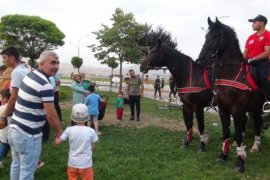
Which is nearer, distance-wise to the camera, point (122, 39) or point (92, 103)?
point (92, 103)

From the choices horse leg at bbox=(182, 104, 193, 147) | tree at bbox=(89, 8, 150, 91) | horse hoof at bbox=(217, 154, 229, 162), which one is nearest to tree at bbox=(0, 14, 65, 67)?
tree at bbox=(89, 8, 150, 91)

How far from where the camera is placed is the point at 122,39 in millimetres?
27078

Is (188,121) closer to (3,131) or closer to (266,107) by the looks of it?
(266,107)

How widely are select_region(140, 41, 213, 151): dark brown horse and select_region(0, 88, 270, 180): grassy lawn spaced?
28.3 inches

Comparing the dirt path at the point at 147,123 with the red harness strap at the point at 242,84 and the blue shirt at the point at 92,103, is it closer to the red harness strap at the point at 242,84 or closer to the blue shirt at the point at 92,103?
the blue shirt at the point at 92,103

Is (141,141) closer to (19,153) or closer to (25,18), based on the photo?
(19,153)

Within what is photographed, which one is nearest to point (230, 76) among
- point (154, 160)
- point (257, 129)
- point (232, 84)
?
point (232, 84)

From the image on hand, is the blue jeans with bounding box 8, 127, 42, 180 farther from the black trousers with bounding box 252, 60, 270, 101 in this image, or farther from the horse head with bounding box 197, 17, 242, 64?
the black trousers with bounding box 252, 60, 270, 101

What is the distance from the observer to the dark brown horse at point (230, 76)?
6281mm

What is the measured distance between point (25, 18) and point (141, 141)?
2458 cm

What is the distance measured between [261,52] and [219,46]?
77 centimetres

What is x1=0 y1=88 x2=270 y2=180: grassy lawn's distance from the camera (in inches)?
240

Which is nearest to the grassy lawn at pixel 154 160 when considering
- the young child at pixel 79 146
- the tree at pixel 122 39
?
the young child at pixel 79 146

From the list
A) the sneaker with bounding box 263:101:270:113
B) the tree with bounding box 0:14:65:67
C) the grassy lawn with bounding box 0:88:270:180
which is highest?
the tree with bounding box 0:14:65:67
